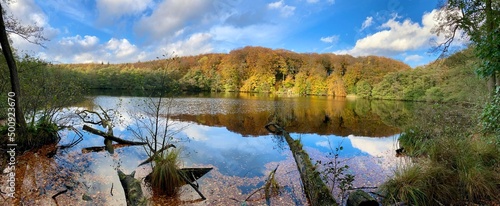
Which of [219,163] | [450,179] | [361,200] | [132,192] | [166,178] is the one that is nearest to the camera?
[361,200]

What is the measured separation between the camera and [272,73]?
2788 inches

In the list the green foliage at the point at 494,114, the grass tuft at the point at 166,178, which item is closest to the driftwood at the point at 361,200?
the green foliage at the point at 494,114

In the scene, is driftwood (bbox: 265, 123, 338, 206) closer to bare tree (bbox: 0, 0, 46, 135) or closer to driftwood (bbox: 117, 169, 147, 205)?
driftwood (bbox: 117, 169, 147, 205)

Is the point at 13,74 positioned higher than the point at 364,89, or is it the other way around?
the point at 364,89

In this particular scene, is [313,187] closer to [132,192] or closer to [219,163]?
[132,192]

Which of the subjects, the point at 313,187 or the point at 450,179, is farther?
the point at 313,187

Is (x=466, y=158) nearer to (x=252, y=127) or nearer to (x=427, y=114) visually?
(x=427, y=114)

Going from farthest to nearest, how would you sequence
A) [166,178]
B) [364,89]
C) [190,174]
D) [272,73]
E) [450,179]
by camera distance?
1. [272,73]
2. [364,89]
3. [190,174]
4. [166,178]
5. [450,179]

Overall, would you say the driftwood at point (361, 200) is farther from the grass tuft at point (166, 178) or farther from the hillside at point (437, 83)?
the hillside at point (437, 83)

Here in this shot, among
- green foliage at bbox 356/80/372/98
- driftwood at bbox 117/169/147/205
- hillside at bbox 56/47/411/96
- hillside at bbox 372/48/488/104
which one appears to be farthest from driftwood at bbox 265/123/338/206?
green foliage at bbox 356/80/372/98

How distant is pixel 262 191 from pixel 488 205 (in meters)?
4.39

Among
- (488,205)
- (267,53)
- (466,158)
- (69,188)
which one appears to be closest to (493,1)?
(466,158)

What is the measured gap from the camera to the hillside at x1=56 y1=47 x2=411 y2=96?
57969 mm

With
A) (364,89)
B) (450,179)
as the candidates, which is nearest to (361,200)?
(450,179)
